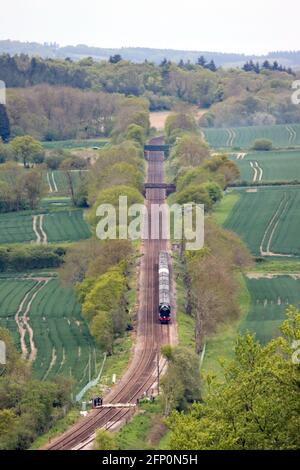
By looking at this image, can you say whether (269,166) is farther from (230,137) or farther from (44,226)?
(44,226)

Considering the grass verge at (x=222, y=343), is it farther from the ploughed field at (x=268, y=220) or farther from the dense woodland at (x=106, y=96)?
the dense woodland at (x=106, y=96)

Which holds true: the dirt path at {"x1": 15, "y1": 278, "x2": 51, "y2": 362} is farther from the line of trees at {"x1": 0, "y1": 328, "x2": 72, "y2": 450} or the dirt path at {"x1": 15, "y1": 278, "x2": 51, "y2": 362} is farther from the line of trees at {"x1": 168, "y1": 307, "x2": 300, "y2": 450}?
the line of trees at {"x1": 168, "y1": 307, "x2": 300, "y2": 450}

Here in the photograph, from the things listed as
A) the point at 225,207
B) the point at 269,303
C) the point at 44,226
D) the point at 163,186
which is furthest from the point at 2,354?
the point at 163,186

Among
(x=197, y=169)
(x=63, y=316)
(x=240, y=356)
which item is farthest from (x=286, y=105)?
(x=240, y=356)

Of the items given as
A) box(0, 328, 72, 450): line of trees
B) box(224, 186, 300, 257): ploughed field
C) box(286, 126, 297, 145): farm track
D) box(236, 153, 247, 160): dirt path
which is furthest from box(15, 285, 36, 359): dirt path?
box(286, 126, 297, 145): farm track

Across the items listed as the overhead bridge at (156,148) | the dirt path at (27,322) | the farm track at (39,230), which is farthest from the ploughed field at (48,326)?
the overhead bridge at (156,148)

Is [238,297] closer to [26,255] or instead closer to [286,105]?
[26,255]
